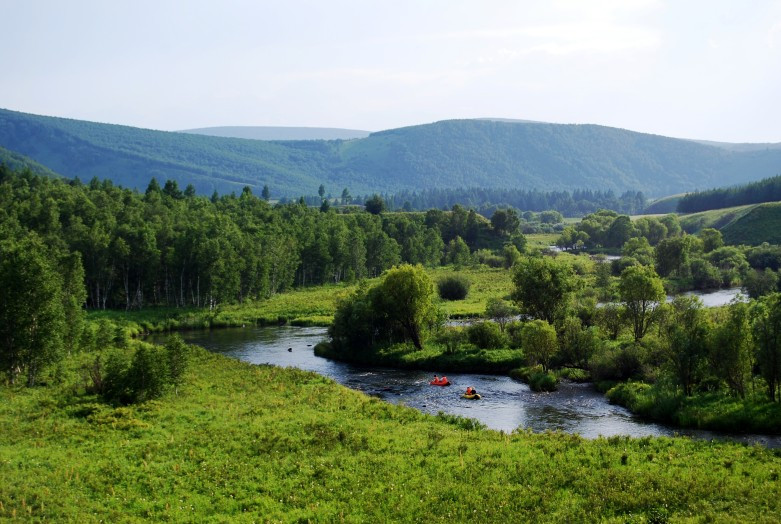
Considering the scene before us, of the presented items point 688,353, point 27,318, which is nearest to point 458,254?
point 688,353

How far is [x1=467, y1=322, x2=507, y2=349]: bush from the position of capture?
8150 cm

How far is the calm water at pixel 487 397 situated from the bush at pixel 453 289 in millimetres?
42159

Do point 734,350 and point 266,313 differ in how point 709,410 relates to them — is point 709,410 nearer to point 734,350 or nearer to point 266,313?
point 734,350

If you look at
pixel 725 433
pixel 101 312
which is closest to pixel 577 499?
pixel 725 433

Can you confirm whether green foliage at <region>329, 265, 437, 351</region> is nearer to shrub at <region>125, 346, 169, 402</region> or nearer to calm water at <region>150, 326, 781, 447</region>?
calm water at <region>150, 326, 781, 447</region>

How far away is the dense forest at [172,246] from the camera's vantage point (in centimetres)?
11500

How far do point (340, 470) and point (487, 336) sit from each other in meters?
44.4

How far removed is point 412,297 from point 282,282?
2499 inches

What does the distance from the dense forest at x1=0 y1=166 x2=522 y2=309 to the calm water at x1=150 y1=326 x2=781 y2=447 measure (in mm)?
29862

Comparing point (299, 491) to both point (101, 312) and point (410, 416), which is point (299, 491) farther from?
point (101, 312)

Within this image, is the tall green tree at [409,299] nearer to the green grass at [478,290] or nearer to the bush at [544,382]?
the green grass at [478,290]

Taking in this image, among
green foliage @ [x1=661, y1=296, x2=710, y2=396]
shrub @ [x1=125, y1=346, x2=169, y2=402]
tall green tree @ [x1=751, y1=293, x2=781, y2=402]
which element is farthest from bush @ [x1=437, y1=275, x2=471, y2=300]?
tall green tree @ [x1=751, y1=293, x2=781, y2=402]

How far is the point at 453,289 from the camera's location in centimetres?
12988

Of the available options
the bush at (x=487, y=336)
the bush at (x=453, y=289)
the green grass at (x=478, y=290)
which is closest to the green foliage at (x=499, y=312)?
the bush at (x=487, y=336)
